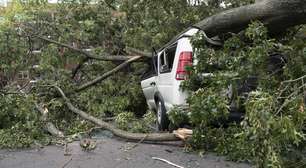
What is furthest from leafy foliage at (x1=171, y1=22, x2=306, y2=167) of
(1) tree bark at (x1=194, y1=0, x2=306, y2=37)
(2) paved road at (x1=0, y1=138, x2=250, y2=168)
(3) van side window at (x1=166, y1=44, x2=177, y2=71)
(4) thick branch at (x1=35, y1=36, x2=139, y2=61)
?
(4) thick branch at (x1=35, y1=36, x2=139, y2=61)

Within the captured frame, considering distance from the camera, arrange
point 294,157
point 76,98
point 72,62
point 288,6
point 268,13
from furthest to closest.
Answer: point 72,62 < point 76,98 < point 268,13 < point 288,6 < point 294,157

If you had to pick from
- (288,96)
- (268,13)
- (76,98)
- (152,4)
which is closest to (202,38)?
(268,13)

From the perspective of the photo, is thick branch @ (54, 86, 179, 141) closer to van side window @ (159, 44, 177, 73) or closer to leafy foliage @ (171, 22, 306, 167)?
leafy foliage @ (171, 22, 306, 167)

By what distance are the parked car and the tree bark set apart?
0.36 m

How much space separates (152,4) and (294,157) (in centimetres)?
761

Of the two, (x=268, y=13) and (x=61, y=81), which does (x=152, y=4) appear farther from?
(x=268, y=13)

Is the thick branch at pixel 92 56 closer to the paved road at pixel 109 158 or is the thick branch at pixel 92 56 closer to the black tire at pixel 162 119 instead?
the black tire at pixel 162 119

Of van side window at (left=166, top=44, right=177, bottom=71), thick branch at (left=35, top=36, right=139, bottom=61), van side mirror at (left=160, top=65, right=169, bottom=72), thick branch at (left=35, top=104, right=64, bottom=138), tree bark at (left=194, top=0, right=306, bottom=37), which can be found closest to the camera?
tree bark at (left=194, top=0, right=306, bottom=37)

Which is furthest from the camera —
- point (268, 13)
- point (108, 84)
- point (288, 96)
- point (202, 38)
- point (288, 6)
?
point (108, 84)

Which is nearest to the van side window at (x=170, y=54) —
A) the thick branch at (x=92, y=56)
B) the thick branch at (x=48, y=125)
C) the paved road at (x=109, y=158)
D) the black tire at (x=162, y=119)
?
the black tire at (x=162, y=119)

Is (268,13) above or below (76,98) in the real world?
above

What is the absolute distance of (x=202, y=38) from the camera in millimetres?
6633

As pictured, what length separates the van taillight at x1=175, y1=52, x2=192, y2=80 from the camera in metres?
6.77

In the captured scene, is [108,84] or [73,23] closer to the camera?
[108,84]
